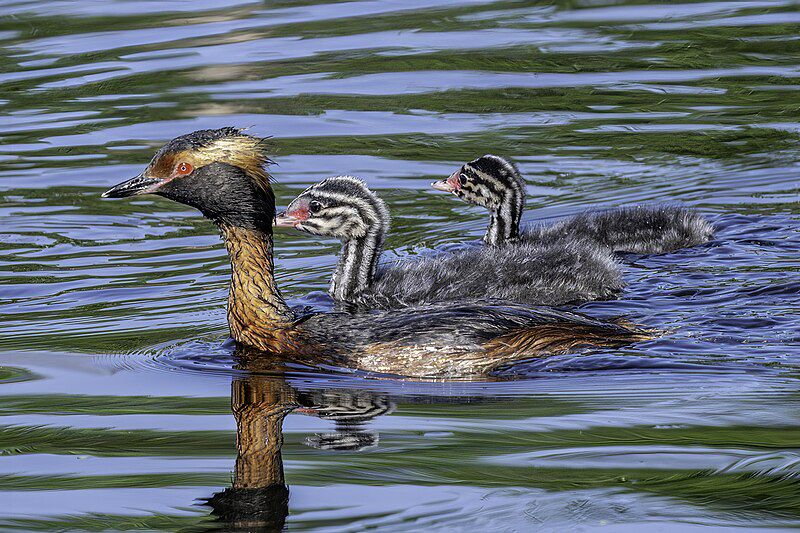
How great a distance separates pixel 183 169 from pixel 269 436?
6.80 feet

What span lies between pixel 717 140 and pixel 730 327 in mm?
4487

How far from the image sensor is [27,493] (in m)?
5.34

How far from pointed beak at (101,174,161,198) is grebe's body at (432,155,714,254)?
291 cm

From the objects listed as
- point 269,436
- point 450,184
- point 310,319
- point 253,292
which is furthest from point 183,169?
point 450,184

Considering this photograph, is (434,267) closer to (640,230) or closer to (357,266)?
(357,266)

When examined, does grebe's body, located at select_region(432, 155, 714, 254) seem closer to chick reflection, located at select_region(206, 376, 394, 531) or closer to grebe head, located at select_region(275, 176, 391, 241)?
grebe head, located at select_region(275, 176, 391, 241)

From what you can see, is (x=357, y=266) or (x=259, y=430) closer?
(x=259, y=430)

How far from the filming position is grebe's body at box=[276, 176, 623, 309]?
8.68m

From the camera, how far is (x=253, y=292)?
7.78 metres

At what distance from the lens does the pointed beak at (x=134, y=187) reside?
748 centimetres

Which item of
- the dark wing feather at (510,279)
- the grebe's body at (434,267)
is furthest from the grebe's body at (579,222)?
the dark wing feather at (510,279)

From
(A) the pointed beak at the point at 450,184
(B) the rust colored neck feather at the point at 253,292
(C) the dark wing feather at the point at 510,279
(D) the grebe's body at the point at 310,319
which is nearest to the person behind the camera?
(D) the grebe's body at the point at 310,319

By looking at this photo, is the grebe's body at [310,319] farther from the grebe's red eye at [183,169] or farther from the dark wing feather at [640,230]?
the dark wing feather at [640,230]

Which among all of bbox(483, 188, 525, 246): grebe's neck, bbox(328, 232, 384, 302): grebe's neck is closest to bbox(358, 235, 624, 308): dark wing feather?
bbox(328, 232, 384, 302): grebe's neck
